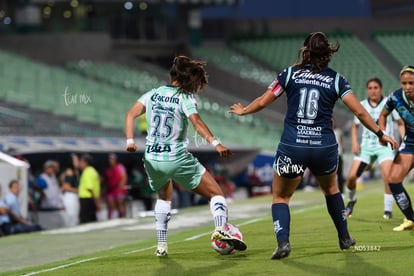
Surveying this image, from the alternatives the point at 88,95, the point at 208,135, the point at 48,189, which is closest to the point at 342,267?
the point at 208,135

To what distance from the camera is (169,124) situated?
39.4ft

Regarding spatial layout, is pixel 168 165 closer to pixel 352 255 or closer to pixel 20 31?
pixel 352 255

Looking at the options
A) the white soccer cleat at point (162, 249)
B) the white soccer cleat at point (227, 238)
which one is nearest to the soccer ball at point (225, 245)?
the white soccer cleat at point (227, 238)

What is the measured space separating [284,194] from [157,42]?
123 feet

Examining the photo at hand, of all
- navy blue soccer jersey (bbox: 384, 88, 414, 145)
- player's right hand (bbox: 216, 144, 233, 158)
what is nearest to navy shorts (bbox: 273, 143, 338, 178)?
player's right hand (bbox: 216, 144, 233, 158)

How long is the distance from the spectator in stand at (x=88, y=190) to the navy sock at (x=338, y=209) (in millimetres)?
13414

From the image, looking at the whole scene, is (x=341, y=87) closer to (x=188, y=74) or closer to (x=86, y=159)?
(x=188, y=74)

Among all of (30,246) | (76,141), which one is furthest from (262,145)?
(30,246)

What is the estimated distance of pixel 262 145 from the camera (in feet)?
121

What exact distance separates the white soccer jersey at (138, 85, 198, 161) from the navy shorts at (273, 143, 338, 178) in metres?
1.15

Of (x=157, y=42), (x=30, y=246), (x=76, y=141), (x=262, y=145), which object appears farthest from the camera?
(x=157, y=42)

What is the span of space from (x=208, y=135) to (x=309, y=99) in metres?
1.07

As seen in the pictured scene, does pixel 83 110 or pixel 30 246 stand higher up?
pixel 83 110

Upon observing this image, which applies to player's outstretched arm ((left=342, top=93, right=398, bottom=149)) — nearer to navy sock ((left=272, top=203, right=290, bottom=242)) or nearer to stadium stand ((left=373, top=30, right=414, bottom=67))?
navy sock ((left=272, top=203, right=290, bottom=242))
